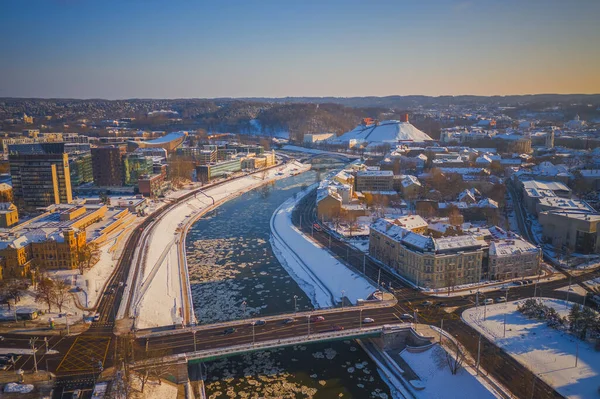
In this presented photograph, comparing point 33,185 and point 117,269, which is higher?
point 33,185

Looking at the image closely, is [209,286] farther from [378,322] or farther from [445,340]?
[445,340]

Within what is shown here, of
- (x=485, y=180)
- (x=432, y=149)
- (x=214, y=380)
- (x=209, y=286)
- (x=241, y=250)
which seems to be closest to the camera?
(x=214, y=380)

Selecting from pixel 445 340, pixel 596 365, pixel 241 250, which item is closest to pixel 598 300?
pixel 596 365

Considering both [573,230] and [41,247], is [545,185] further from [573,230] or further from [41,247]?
[41,247]

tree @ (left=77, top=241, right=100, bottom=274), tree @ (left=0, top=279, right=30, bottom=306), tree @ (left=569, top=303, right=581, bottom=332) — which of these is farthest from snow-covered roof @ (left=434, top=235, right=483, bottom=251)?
tree @ (left=0, top=279, right=30, bottom=306)

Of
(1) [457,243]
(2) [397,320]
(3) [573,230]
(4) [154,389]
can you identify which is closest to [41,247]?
(4) [154,389]

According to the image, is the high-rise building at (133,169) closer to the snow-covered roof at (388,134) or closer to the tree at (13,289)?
the tree at (13,289)

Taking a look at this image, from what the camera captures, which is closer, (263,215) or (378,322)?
(378,322)
